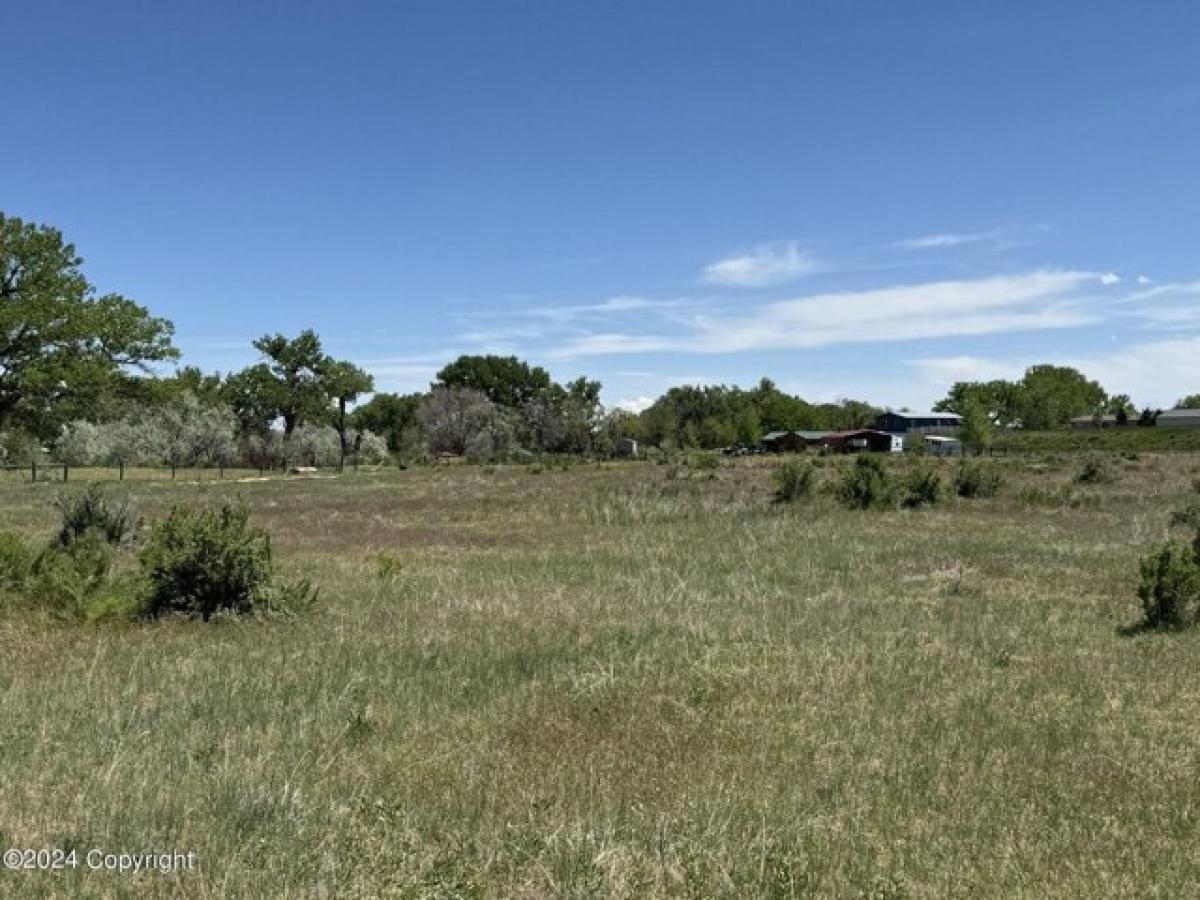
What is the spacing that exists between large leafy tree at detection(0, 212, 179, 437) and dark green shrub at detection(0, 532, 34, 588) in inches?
797

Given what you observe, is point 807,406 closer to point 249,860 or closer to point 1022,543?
point 1022,543

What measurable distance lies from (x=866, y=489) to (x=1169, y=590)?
20.7 metres

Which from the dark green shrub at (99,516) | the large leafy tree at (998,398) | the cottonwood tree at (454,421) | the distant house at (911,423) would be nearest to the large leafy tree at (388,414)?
the cottonwood tree at (454,421)

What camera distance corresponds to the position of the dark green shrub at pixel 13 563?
12984 millimetres

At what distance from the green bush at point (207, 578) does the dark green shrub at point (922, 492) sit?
1003 inches

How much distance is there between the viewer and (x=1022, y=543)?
72.3 ft

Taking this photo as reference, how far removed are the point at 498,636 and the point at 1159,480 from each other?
1791 inches

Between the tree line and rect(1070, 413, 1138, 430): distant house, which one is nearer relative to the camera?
the tree line

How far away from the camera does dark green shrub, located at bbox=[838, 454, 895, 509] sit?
3225cm

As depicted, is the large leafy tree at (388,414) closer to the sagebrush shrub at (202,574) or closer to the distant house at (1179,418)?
the distant house at (1179,418)

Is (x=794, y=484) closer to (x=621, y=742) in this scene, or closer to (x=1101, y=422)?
(x=621, y=742)

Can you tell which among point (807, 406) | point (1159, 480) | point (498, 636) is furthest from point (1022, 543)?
point (807, 406)

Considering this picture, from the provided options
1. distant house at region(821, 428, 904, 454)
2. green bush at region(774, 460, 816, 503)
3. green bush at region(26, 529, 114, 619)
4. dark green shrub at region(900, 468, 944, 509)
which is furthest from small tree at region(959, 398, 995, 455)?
green bush at region(26, 529, 114, 619)
